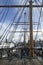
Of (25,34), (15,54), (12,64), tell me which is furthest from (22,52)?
(25,34)

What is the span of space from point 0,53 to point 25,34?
16707mm

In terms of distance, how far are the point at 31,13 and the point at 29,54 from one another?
9.00 feet

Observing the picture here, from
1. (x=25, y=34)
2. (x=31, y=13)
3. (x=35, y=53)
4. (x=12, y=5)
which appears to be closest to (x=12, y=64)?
(x=35, y=53)

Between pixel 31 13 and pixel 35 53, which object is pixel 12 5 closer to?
pixel 31 13

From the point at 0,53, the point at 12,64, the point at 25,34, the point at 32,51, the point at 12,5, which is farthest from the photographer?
the point at 25,34

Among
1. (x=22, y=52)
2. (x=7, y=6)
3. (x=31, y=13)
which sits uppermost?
(x=7, y=6)

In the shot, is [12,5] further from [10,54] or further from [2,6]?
[10,54]

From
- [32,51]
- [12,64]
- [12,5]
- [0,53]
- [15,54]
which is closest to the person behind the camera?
[12,64]

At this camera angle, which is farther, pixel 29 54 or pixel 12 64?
pixel 29 54

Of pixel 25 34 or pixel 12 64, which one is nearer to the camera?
pixel 12 64

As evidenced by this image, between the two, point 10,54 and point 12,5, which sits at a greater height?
point 12,5

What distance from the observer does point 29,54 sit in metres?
10.5

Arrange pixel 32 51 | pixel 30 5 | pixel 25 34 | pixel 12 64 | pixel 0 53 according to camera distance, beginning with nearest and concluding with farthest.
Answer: pixel 12 64 < pixel 0 53 < pixel 32 51 < pixel 30 5 < pixel 25 34

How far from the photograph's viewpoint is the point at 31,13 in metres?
11.6
